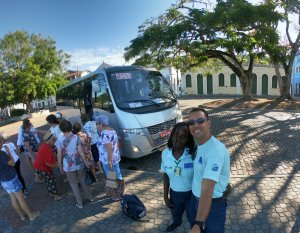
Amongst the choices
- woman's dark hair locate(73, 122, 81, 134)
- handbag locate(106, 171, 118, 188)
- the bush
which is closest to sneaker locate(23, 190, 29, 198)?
woman's dark hair locate(73, 122, 81, 134)

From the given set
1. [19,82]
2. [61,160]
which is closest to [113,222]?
[61,160]

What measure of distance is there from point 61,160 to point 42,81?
24304mm

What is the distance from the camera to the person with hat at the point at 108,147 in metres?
4.40

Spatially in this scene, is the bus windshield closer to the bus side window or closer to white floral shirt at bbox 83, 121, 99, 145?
the bus side window

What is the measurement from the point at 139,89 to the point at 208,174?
5128 millimetres

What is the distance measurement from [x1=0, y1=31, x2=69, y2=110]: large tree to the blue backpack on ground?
23687 millimetres

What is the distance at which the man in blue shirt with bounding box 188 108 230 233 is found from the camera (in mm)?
2094

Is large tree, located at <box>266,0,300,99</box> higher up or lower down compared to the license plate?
higher up

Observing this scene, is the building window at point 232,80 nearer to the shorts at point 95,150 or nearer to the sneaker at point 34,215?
the shorts at point 95,150

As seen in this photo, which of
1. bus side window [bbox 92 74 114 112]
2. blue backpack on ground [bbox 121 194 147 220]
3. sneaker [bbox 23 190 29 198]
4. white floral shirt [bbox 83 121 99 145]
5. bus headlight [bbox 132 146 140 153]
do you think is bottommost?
sneaker [bbox 23 190 29 198]

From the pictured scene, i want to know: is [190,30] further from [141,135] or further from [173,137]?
[173,137]

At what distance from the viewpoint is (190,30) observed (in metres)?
12.0

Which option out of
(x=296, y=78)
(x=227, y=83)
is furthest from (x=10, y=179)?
(x=296, y=78)

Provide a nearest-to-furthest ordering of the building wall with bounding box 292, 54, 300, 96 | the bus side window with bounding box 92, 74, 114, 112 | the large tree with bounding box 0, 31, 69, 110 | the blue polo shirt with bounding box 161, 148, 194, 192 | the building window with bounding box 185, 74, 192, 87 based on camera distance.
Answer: the blue polo shirt with bounding box 161, 148, 194, 192 < the bus side window with bounding box 92, 74, 114, 112 < the large tree with bounding box 0, 31, 69, 110 < the building wall with bounding box 292, 54, 300, 96 < the building window with bounding box 185, 74, 192, 87
